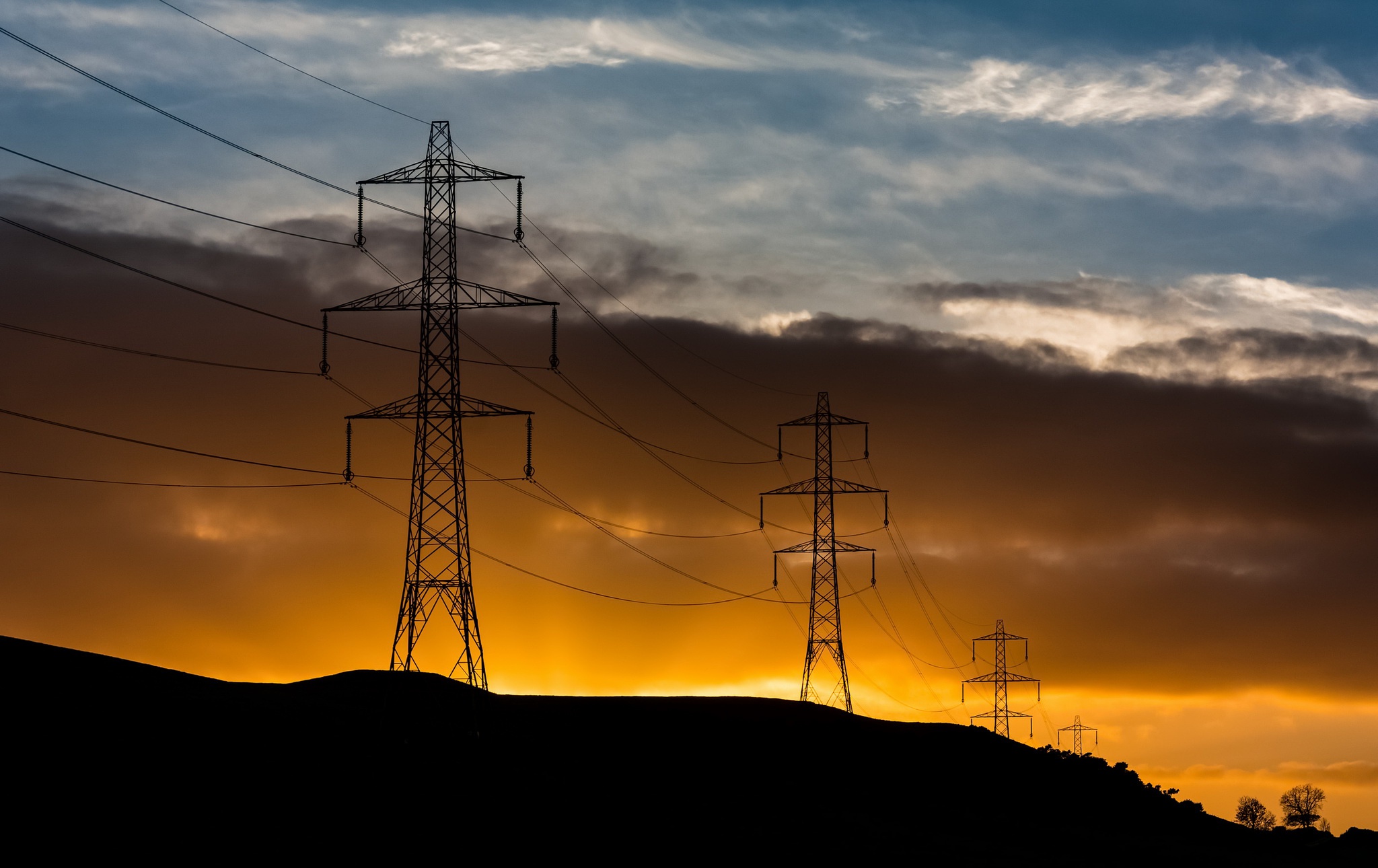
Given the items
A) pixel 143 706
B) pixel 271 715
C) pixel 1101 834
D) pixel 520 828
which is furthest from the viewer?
pixel 1101 834

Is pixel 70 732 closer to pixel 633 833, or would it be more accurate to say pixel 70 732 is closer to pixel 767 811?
pixel 633 833

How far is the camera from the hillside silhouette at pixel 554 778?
4775 centimetres

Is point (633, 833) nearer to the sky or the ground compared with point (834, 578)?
nearer to the ground

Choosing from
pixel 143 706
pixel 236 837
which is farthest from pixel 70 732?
pixel 236 837

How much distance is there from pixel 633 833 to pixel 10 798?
19981mm

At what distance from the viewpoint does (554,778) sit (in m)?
58.3

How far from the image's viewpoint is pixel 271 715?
63.2 metres

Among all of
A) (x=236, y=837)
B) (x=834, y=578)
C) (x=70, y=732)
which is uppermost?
(x=834, y=578)

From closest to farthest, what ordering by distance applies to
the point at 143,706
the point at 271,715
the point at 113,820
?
the point at 113,820, the point at 143,706, the point at 271,715

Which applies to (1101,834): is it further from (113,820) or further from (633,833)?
(113,820)

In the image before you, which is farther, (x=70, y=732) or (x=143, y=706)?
(x=143, y=706)

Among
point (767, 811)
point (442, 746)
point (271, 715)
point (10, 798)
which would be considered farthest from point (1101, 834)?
point (10, 798)

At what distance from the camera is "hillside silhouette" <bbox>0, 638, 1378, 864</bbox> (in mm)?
47750

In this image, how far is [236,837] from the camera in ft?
145
